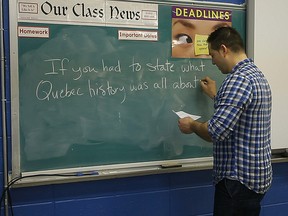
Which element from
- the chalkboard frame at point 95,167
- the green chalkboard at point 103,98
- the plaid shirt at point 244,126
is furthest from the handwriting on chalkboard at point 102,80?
the plaid shirt at point 244,126

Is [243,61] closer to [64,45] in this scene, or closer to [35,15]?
[64,45]

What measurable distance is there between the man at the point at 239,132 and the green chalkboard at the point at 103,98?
0.40 meters

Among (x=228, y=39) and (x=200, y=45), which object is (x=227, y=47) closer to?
(x=228, y=39)

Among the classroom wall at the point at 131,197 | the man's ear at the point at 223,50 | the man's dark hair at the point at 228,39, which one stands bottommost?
the classroom wall at the point at 131,197

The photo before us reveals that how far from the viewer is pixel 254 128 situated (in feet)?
5.24

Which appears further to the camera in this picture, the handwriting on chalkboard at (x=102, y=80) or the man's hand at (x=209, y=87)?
the man's hand at (x=209, y=87)

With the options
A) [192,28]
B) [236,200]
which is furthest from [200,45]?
[236,200]

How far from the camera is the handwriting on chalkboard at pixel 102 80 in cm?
183

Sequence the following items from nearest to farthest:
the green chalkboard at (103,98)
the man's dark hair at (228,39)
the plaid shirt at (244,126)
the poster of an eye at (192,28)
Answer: the plaid shirt at (244,126)
the man's dark hair at (228,39)
the green chalkboard at (103,98)
the poster of an eye at (192,28)

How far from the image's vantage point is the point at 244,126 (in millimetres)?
1608

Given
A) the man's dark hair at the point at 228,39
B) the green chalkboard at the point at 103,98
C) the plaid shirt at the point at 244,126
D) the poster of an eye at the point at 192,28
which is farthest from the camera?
the poster of an eye at the point at 192,28

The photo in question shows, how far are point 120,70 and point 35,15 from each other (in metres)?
0.55

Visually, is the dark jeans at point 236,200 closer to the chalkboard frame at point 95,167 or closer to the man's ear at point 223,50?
the chalkboard frame at point 95,167

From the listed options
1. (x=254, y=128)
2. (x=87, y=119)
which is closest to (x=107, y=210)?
(x=87, y=119)
